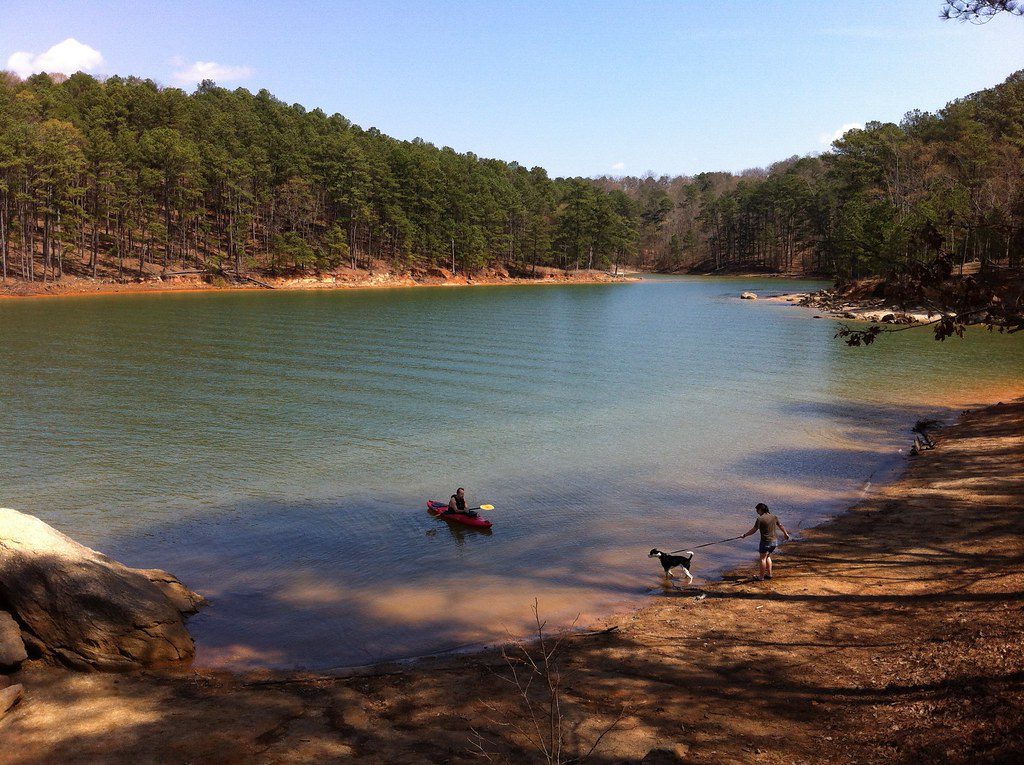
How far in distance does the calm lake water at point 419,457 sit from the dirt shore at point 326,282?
26.2m

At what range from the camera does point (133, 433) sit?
23.0 meters

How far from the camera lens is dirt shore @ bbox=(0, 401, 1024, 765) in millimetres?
7195

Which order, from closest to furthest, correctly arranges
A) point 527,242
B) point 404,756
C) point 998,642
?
point 404,756 → point 998,642 → point 527,242

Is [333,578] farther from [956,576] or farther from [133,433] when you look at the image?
[133,433]

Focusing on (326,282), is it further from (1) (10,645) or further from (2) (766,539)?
(1) (10,645)

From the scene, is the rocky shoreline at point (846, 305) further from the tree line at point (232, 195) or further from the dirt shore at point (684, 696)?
the dirt shore at point (684, 696)

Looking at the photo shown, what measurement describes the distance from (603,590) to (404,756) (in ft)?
20.8

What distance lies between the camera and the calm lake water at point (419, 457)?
12.8 metres

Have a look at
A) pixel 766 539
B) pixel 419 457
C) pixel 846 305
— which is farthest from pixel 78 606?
pixel 846 305

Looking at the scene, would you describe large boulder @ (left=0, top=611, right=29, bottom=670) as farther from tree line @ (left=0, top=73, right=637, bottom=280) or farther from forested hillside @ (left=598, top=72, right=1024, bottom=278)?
tree line @ (left=0, top=73, right=637, bottom=280)

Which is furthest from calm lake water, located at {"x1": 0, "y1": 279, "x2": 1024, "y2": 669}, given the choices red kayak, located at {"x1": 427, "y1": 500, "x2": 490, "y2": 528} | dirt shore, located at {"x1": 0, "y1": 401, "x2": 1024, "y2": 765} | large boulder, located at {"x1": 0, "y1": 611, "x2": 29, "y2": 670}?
large boulder, located at {"x1": 0, "y1": 611, "x2": 29, "y2": 670}

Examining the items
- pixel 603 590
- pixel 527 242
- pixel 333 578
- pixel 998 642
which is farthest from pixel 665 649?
pixel 527 242

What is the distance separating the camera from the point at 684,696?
332 inches

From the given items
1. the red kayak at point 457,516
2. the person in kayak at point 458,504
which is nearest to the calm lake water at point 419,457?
the red kayak at point 457,516
